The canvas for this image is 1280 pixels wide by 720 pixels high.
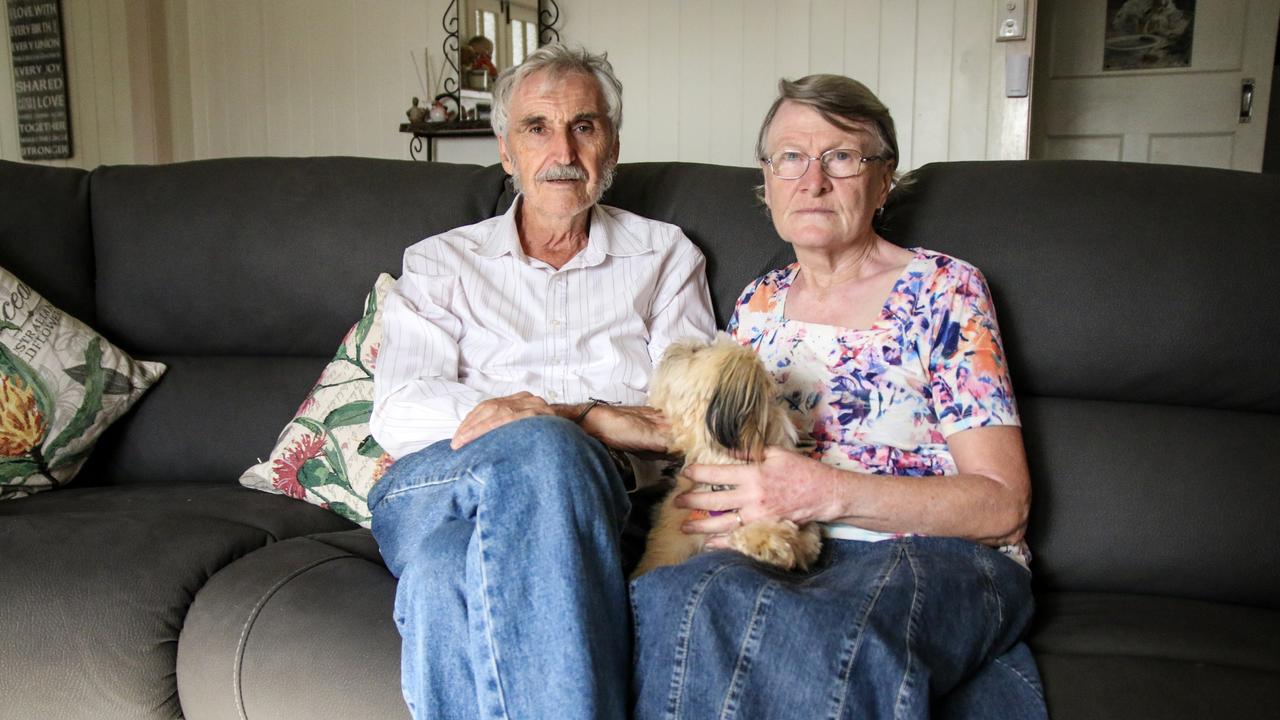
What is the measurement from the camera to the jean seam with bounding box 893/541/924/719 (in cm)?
112

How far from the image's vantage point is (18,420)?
209cm

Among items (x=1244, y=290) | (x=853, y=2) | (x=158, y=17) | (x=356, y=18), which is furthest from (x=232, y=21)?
(x=1244, y=290)

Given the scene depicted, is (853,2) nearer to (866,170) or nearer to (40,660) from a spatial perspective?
(866,170)

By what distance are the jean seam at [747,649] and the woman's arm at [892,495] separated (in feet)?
0.69

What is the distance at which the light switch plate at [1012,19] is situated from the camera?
3803 mm

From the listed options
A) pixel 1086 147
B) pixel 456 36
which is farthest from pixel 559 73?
pixel 1086 147

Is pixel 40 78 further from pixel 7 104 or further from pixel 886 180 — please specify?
pixel 886 180

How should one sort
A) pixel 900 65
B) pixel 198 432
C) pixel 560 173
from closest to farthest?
pixel 560 173 → pixel 198 432 → pixel 900 65

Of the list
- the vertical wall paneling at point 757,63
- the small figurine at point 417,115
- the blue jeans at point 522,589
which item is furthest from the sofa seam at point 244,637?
the small figurine at point 417,115

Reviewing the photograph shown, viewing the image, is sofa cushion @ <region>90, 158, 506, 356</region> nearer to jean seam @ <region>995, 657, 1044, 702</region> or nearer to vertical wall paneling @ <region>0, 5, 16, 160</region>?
jean seam @ <region>995, 657, 1044, 702</region>

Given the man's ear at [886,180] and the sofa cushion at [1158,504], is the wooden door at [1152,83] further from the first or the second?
the man's ear at [886,180]

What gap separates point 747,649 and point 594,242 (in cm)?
107

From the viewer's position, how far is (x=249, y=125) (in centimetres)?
542

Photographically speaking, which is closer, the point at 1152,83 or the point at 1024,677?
the point at 1024,677
